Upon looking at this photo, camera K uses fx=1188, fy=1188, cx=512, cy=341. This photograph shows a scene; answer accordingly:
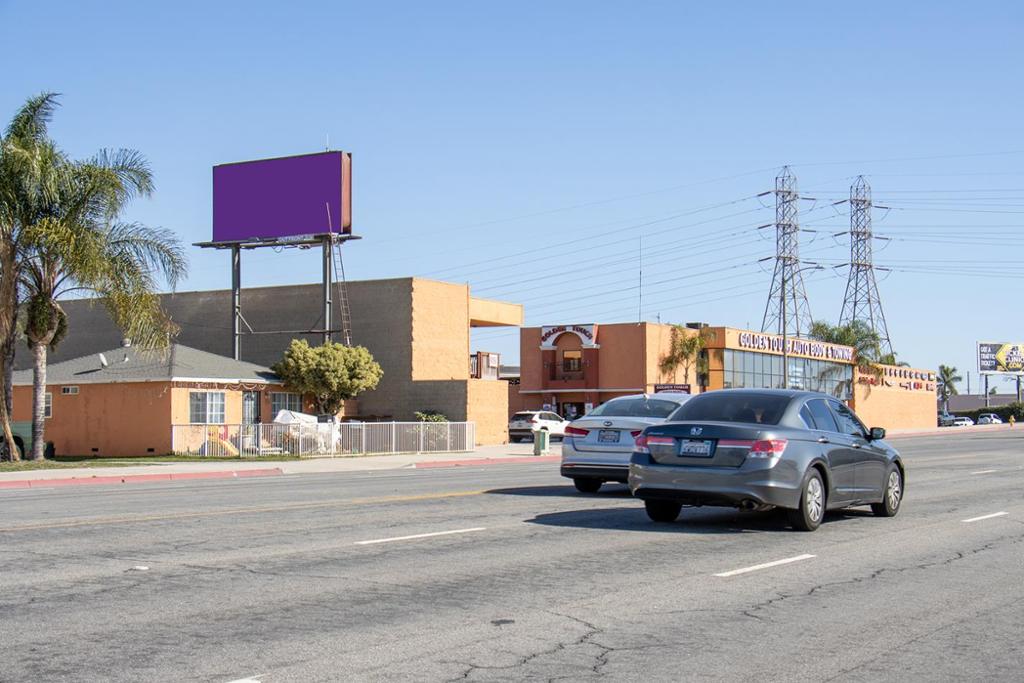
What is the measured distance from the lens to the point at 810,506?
13797mm

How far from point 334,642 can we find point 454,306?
4720cm

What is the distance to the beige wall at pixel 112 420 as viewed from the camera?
134 feet

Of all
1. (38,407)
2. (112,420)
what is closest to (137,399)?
(112,420)

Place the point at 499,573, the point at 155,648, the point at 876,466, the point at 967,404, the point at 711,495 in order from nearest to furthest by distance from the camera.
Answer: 1. the point at 155,648
2. the point at 499,573
3. the point at 711,495
4. the point at 876,466
5. the point at 967,404

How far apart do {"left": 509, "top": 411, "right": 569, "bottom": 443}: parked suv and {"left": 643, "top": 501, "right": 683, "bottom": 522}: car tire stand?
42167 mm

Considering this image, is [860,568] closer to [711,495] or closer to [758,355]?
[711,495]

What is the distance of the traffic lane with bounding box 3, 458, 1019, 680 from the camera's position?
303 inches

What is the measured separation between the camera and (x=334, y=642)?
7.48m

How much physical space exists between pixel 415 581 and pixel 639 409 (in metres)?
9.71

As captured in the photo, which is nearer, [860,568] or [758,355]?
[860,568]

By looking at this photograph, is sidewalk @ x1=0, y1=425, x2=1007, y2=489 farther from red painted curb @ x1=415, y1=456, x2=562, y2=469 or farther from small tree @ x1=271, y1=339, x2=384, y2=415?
small tree @ x1=271, y1=339, x2=384, y2=415

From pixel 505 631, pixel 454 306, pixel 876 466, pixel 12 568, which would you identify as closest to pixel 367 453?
pixel 454 306

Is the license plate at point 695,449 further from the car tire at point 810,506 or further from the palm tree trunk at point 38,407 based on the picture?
the palm tree trunk at point 38,407

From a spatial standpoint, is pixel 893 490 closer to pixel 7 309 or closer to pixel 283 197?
pixel 7 309
